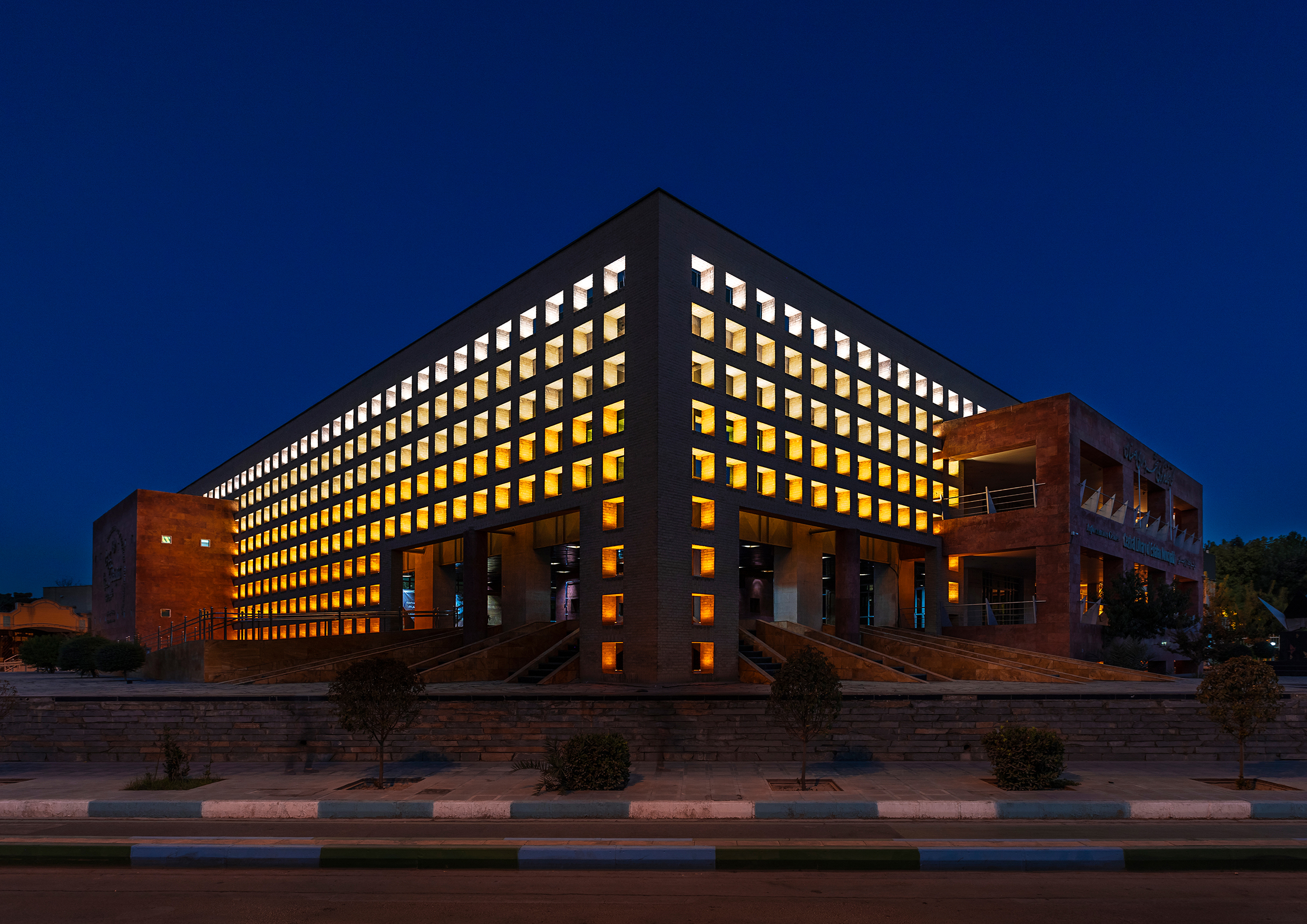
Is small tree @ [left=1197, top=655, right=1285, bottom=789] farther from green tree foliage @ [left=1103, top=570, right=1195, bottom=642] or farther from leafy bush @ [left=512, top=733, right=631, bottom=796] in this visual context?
green tree foliage @ [left=1103, top=570, right=1195, bottom=642]

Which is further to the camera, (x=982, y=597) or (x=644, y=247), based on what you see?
(x=982, y=597)

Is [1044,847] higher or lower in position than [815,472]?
lower

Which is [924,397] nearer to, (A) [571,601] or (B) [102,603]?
(A) [571,601]

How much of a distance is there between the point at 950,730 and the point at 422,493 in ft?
128

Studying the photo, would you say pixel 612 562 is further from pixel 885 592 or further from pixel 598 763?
pixel 885 592

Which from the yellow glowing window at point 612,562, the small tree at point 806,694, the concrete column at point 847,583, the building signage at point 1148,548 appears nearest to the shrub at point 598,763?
the small tree at point 806,694

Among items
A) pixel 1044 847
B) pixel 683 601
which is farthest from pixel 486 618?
pixel 1044 847

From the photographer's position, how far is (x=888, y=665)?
114 feet

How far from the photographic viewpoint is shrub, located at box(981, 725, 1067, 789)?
13875 millimetres

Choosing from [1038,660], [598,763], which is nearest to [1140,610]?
[1038,660]

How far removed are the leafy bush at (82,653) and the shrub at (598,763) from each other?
38.1 meters

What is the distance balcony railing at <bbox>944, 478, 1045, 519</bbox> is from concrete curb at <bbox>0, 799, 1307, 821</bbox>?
40.0 m

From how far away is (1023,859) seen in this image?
10344mm

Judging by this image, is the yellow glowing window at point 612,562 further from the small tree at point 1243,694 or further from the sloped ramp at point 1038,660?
the small tree at point 1243,694
